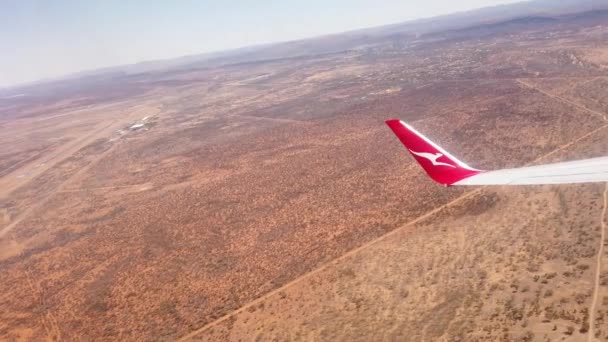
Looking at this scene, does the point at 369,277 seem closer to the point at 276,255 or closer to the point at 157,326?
the point at 276,255

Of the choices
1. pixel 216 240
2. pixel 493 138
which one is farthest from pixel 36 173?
pixel 493 138

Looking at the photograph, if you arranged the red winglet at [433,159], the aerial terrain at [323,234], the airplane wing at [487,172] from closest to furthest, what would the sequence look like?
the airplane wing at [487,172] → the red winglet at [433,159] → the aerial terrain at [323,234]

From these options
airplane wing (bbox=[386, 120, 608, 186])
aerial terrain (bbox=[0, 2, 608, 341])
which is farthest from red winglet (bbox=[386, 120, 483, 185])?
aerial terrain (bbox=[0, 2, 608, 341])

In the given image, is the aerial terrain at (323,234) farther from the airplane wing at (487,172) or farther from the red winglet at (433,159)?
the red winglet at (433,159)

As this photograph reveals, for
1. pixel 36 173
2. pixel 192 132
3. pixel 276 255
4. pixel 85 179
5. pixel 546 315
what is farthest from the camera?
pixel 192 132

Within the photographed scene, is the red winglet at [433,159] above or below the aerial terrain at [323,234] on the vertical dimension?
above

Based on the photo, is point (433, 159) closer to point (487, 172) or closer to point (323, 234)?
point (487, 172)

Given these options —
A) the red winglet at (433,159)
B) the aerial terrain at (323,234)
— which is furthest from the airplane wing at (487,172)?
the aerial terrain at (323,234)

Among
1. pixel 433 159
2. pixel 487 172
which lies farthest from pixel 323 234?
pixel 487 172
